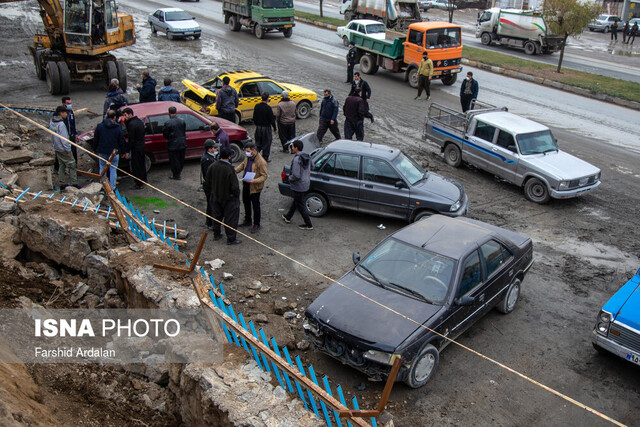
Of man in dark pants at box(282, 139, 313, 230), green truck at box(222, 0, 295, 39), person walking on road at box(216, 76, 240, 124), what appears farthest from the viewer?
green truck at box(222, 0, 295, 39)

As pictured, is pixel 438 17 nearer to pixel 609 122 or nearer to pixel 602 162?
pixel 609 122

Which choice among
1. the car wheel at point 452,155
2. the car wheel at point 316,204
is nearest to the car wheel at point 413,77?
the car wheel at point 452,155

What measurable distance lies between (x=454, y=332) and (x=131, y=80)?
17.5 meters

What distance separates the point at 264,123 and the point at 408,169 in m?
4.02

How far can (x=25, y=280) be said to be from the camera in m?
7.79

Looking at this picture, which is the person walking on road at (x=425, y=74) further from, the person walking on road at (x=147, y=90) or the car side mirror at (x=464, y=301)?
the car side mirror at (x=464, y=301)

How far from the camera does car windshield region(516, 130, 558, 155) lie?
1269 cm

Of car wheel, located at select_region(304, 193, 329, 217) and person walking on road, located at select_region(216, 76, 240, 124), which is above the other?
person walking on road, located at select_region(216, 76, 240, 124)

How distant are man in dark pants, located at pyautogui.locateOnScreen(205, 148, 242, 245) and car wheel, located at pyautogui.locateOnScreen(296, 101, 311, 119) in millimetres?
7741

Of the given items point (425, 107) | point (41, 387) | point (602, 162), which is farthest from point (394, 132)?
point (41, 387)

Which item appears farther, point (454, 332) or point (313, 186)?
point (313, 186)

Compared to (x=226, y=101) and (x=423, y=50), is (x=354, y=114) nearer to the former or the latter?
(x=226, y=101)

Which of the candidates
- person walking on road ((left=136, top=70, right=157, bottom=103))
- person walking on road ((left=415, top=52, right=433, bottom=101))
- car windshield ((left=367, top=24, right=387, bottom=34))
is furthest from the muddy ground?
car windshield ((left=367, top=24, right=387, bottom=34))

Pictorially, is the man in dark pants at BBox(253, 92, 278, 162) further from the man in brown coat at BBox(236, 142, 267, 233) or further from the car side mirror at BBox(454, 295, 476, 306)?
the car side mirror at BBox(454, 295, 476, 306)
